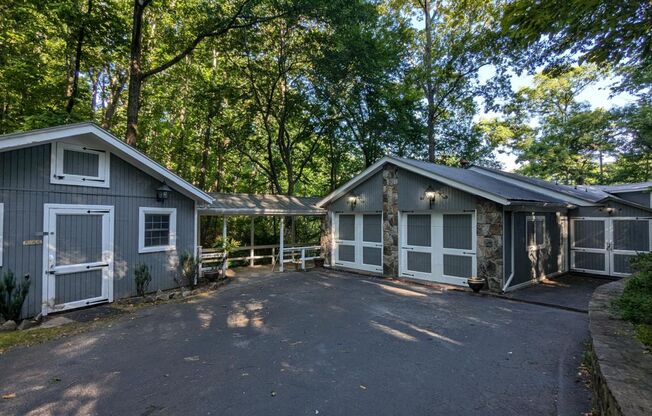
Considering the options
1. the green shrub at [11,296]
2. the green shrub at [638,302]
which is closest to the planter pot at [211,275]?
the green shrub at [11,296]

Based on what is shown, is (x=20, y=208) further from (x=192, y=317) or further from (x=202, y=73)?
(x=202, y=73)

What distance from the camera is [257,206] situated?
10836 millimetres

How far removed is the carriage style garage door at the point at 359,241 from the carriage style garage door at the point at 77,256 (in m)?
7.25

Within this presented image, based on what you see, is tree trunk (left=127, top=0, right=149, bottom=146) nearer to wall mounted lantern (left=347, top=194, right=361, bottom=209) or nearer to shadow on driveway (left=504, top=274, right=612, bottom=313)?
wall mounted lantern (left=347, top=194, right=361, bottom=209)

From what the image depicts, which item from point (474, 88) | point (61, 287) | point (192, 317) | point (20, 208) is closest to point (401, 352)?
point (192, 317)

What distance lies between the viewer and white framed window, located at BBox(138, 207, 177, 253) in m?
7.68

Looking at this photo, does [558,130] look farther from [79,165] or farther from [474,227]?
[79,165]

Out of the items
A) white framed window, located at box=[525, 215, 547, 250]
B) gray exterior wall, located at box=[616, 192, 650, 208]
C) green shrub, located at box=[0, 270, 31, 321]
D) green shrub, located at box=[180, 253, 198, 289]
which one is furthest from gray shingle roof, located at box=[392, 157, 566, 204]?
green shrub, located at box=[0, 270, 31, 321]

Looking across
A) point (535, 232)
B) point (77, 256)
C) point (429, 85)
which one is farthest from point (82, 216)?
point (429, 85)

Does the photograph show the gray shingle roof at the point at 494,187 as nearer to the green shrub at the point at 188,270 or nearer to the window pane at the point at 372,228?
the window pane at the point at 372,228

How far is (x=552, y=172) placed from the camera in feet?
67.2

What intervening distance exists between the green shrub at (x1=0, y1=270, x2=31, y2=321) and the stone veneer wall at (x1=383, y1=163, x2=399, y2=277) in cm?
861

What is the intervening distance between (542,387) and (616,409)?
1.39 m

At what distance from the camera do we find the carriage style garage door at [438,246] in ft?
27.7
